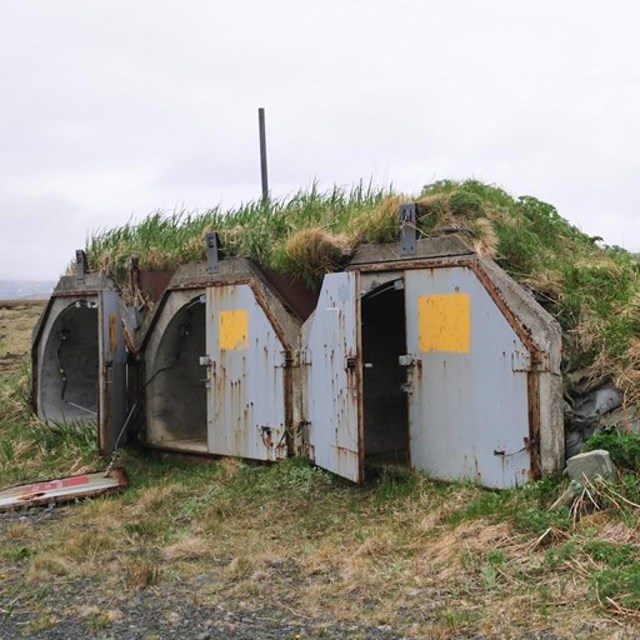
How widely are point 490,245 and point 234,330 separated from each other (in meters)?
2.64

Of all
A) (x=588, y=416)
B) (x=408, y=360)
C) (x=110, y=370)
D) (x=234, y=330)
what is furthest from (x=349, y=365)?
(x=110, y=370)

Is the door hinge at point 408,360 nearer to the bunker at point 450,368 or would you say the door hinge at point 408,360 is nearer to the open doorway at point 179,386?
the bunker at point 450,368

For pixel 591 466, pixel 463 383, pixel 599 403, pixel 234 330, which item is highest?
pixel 234 330

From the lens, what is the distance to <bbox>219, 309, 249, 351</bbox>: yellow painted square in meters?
7.83

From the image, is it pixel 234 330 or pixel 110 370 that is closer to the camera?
pixel 234 330

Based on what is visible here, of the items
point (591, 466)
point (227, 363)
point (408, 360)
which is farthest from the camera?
point (227, 363)

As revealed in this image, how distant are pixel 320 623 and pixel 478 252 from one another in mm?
3178

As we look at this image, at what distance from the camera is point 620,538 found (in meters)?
4.74

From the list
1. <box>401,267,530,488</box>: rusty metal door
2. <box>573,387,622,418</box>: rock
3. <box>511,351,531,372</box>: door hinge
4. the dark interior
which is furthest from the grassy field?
the dark interior

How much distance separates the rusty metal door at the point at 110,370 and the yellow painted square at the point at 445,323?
331 centimetres

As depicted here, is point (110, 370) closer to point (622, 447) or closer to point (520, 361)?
point (520, 361)

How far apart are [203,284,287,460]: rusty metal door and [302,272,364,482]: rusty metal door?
1.21ft

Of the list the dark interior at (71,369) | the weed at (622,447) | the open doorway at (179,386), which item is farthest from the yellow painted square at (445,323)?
the dark interior at (71,369)

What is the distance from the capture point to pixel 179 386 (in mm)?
9414
